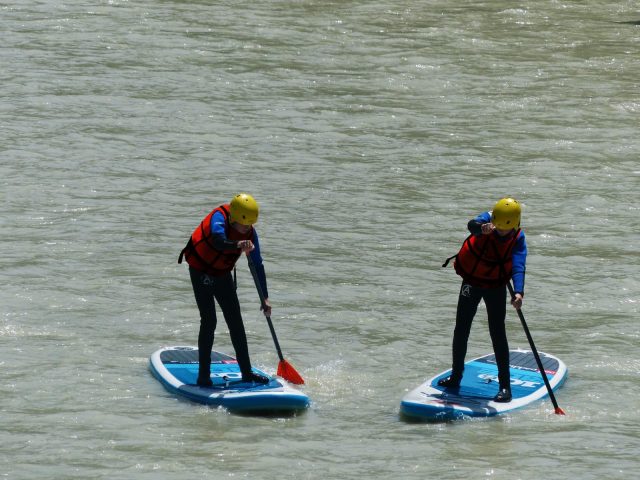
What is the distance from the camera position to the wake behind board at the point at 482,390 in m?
11.1

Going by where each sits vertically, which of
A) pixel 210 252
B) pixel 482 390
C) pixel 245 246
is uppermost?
pixel 245 246

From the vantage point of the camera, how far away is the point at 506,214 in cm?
1066

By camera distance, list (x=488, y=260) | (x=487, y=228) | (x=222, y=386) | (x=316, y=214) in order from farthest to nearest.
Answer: (x=316, y=214) < (x=222, y=386) < (x=488, y=260) < (x=487, y=228)

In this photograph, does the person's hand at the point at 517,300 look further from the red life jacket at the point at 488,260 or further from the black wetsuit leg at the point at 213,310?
the black wetsuit leg at the point at 213,310

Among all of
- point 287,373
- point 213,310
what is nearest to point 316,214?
point 287,373

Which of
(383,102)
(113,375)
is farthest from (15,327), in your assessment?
(383,102)

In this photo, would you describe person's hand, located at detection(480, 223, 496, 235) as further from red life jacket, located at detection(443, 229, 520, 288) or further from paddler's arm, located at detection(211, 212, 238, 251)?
paddler's arm, located at detection(211, 212, 238, 251)

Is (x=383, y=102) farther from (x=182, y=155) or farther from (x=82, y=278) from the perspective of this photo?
(x=82, y=278)

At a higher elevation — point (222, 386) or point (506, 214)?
point (506, 214)

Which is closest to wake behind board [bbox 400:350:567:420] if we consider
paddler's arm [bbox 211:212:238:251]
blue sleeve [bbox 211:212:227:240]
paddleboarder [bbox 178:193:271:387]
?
paddleboarder [bbox 178:193:271:387]

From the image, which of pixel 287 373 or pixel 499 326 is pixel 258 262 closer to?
pixel 287 373

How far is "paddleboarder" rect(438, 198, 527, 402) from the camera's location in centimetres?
1073

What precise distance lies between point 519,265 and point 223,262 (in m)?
2.39

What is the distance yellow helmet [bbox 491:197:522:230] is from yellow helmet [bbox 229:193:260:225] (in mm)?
1898
